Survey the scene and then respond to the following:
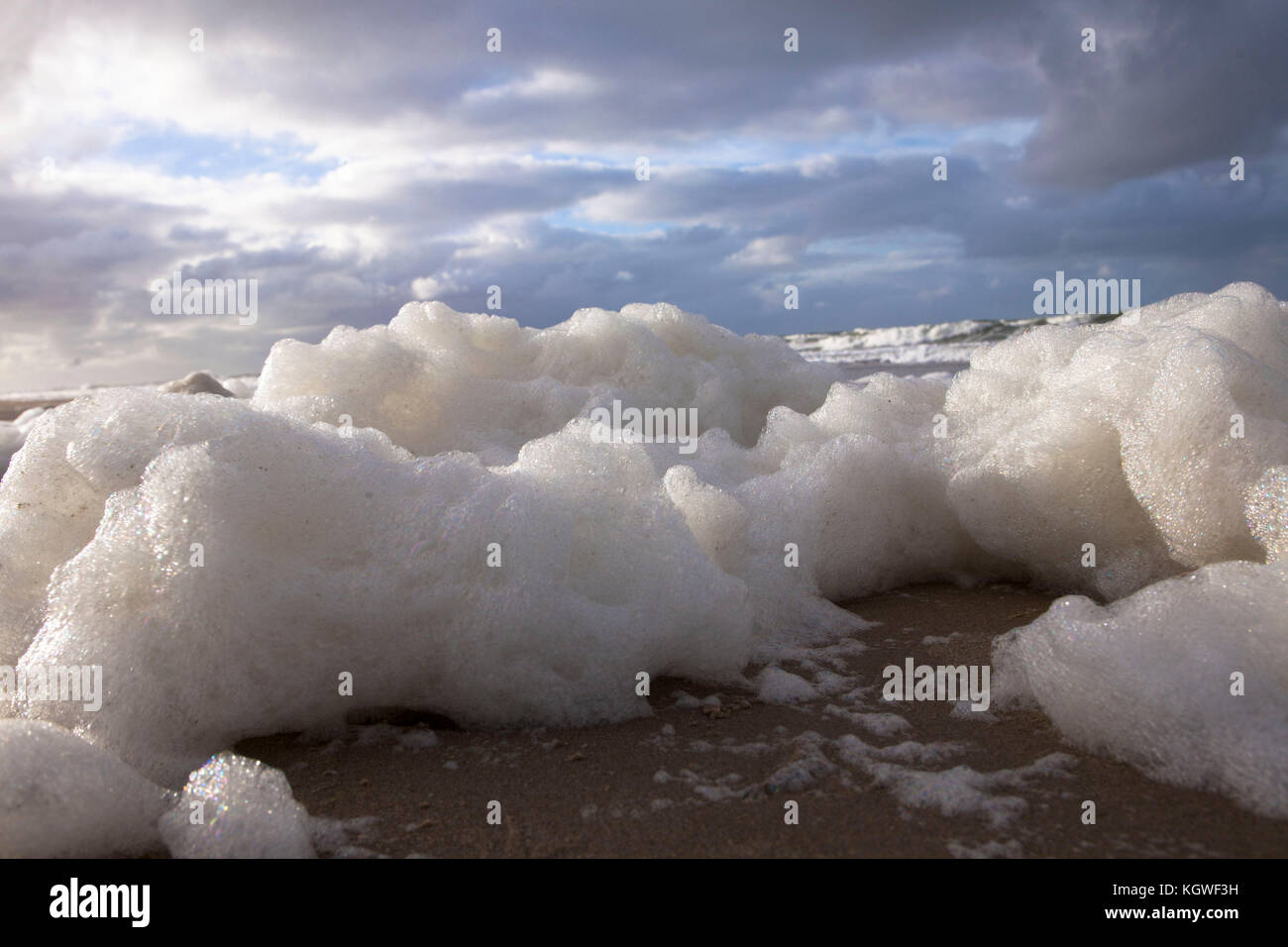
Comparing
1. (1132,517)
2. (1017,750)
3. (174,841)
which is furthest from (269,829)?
(1132,517)

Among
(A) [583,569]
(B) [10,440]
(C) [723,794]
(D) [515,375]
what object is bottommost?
(C) [723,794]

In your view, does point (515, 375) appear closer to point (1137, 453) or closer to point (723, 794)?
point (1137, 453)

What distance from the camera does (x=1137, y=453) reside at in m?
3.29

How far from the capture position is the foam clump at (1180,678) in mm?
2061

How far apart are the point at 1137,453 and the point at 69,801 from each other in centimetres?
334

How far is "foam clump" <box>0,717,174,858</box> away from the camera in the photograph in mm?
1864

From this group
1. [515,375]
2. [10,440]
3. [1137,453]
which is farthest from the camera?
[10,440]

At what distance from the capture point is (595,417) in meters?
4.83

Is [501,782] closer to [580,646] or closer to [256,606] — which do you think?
[580,646]
